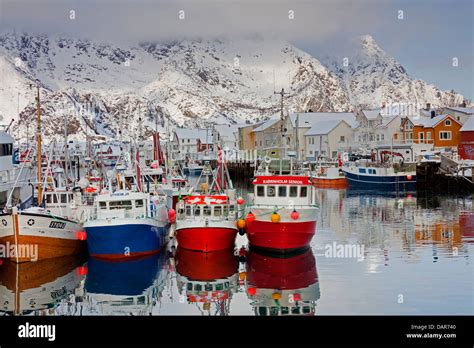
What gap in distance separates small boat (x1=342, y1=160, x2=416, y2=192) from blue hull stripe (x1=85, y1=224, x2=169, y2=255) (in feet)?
122

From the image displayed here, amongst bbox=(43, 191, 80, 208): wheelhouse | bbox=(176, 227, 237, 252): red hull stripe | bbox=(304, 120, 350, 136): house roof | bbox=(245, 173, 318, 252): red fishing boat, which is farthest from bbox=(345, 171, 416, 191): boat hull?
bbox=(43, 191, 80, 208): wheelhouse

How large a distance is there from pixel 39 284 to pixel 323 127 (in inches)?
2872

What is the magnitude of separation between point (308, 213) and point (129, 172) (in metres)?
15.7

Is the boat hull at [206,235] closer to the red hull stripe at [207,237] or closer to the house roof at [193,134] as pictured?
the red hull stripe at [207,237]

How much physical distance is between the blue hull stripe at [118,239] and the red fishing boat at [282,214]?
3.67 meters

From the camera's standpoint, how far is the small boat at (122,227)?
25766 millimetres

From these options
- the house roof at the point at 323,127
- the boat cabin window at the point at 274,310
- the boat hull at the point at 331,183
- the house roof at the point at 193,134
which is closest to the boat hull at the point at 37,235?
the boat cabin window at the point at 274,310

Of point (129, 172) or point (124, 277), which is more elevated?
point (129, 172)

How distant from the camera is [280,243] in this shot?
26656mm

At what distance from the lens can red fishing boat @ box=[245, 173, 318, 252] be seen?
26469 mm

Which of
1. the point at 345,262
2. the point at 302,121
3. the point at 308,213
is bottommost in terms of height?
the point at 345,262

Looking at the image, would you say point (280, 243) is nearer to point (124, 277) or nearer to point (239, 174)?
point (124, 277)

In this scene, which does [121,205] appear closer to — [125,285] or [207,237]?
[207,237]
